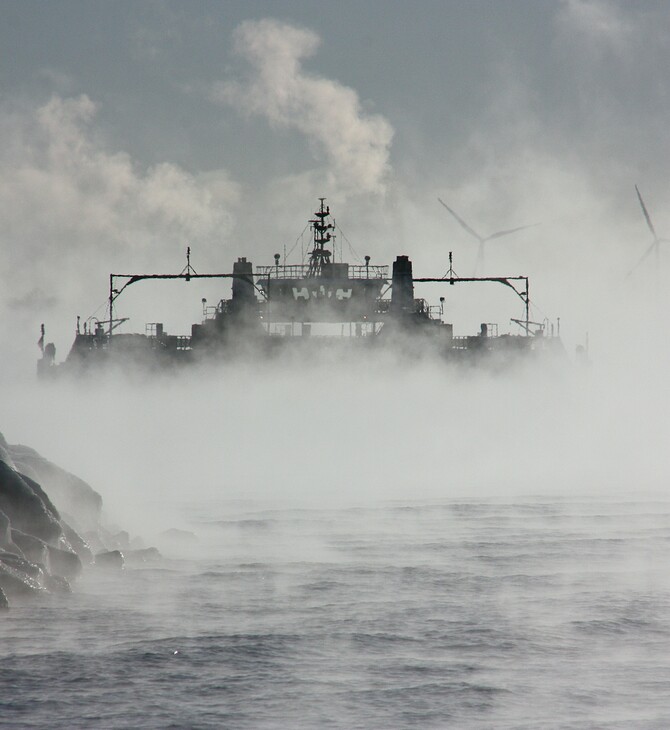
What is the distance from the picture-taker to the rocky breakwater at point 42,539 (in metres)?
20.5

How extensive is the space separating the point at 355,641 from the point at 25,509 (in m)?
8.31

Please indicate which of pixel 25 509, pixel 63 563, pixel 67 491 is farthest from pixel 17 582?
pixel 67 491

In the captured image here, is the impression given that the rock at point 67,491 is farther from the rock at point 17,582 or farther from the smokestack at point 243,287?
the smokestack at point 243,287

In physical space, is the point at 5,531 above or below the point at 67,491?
below

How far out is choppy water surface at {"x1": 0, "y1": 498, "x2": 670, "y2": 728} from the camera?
14102 mm

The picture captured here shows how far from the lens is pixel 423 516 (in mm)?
37188

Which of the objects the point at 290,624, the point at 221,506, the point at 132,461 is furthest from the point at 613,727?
the point at 132,461

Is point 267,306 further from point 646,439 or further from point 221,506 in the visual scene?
point 221,506

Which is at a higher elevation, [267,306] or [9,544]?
[267,306]

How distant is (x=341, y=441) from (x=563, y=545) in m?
54.8

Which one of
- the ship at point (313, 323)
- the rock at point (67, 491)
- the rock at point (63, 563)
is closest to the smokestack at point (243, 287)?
the ship at point (313, 323)

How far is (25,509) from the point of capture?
23.0 meters

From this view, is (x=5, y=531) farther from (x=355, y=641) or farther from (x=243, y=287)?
(x=243, y=287)

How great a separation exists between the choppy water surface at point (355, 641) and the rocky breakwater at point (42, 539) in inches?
23.3
